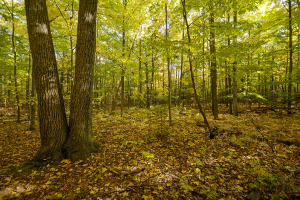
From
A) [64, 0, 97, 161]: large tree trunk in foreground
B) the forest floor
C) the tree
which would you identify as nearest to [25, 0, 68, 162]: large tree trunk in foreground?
the tree

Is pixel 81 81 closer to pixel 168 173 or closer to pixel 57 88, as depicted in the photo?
pixel 57 88

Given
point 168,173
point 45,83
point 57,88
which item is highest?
A: point 45,83

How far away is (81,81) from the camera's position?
3.43 metres

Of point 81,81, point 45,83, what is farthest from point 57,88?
point 81,81

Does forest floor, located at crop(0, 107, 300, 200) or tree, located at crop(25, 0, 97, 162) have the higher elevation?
tree, located at crop(25, 0, 97, 162)

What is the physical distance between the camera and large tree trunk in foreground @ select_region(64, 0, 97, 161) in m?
3.42

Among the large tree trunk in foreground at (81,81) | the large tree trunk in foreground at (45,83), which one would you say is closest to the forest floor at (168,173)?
the large tree trunk in foreground at (81,81)

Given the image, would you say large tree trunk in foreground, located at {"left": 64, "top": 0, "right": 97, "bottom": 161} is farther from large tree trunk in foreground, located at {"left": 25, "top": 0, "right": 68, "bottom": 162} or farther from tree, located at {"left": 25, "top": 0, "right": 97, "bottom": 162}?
large tree trunk in foreground, located at {"left": 25, "top": 0, "right": 68, "bottom": 162}

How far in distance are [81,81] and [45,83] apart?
0.83 meters

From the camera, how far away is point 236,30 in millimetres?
4531

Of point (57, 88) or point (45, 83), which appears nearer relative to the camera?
point (45, 83)

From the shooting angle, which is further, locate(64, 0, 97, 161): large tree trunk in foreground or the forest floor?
locate(64, 0, 97, 161): large tree trunk in foreground

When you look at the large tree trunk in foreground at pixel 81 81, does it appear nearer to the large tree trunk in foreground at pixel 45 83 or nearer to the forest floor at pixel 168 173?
the large tree trunk in foreground at pixel 45 83

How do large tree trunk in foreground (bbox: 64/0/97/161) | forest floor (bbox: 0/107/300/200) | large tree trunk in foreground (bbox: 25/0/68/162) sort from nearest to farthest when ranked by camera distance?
forest floor (bbox: 0/107/300/200)
large tree trunk in foreground (bbox: 25/0/68/162)
large tree trunk in foreground (bbox: 64/0/97/161)
